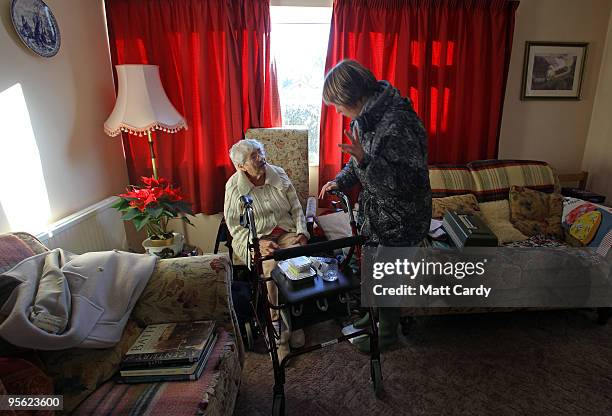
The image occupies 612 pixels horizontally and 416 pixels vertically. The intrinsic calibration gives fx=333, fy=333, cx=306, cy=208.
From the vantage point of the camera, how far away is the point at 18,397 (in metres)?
0.95

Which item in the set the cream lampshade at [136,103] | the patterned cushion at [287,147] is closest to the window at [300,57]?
the patterned cushion at [287,147]

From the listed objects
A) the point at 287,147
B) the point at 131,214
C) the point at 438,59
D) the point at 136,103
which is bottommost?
the point at 131,214

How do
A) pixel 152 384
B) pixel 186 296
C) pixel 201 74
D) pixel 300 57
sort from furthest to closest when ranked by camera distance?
pixel 300 57, pixel 201 74, pixel 186 296, pixel 152 384

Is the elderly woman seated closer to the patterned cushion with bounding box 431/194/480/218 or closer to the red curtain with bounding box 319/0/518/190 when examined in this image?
the red curtain with bounding box 319/0/518/190

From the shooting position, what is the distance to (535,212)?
8.16 feet

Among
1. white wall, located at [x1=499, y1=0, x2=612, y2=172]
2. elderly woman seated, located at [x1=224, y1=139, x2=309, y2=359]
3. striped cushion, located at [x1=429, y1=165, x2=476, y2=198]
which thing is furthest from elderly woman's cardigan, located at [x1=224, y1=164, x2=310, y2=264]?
white wall, located at [x1=499, y1=0, x2=612, y2=172]

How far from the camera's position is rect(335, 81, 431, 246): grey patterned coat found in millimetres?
1395

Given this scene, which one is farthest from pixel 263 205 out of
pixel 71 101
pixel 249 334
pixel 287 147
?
pixel 71 101

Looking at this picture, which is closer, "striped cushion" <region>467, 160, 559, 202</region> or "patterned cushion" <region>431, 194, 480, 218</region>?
"patterned cushion" <region>431, 194, 480, 218</region>

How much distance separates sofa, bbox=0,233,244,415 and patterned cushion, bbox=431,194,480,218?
1.65 meters

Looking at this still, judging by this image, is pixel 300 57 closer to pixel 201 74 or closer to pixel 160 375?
pixel 201 74

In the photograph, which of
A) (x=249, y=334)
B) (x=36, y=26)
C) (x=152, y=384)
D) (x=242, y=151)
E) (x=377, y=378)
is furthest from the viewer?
(x=242, y=151)

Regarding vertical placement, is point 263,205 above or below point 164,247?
above

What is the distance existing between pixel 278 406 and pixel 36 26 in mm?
2269
